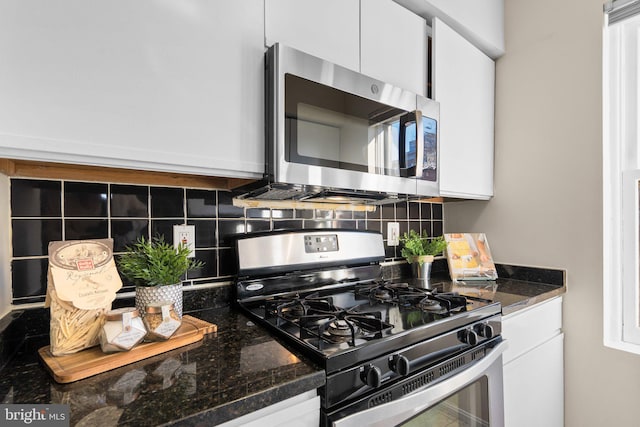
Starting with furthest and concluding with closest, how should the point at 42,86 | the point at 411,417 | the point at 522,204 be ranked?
the point at 522,204
the point at 411,417
the point at 42,86

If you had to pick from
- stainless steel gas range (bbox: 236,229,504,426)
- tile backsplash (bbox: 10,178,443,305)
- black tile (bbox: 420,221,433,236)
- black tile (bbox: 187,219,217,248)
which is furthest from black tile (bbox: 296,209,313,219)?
black tile (bbox: 420,221,433,236)

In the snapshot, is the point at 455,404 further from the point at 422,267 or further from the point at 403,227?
the point at 403,227

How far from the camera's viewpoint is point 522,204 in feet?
5.53

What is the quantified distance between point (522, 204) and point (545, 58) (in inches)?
28.5

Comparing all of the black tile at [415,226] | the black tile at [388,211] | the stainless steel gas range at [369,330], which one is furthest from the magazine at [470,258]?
the stainless steel gas range at [369,330]

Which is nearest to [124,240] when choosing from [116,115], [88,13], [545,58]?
[116,115]

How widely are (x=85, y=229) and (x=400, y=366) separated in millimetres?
982

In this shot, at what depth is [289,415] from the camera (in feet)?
2.17

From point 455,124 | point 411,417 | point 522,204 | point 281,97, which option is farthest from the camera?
point 522,204

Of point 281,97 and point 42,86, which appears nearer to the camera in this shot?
point 42,86

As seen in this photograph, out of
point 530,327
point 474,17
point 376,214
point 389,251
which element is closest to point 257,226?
point 376,214

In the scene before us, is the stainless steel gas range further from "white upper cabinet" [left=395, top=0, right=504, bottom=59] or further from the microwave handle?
"white upper cabinet" [left=395, top=0, right=504, bottom=59]

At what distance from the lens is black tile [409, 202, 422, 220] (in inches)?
72.9

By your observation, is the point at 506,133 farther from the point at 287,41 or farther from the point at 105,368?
the point at 105,368
